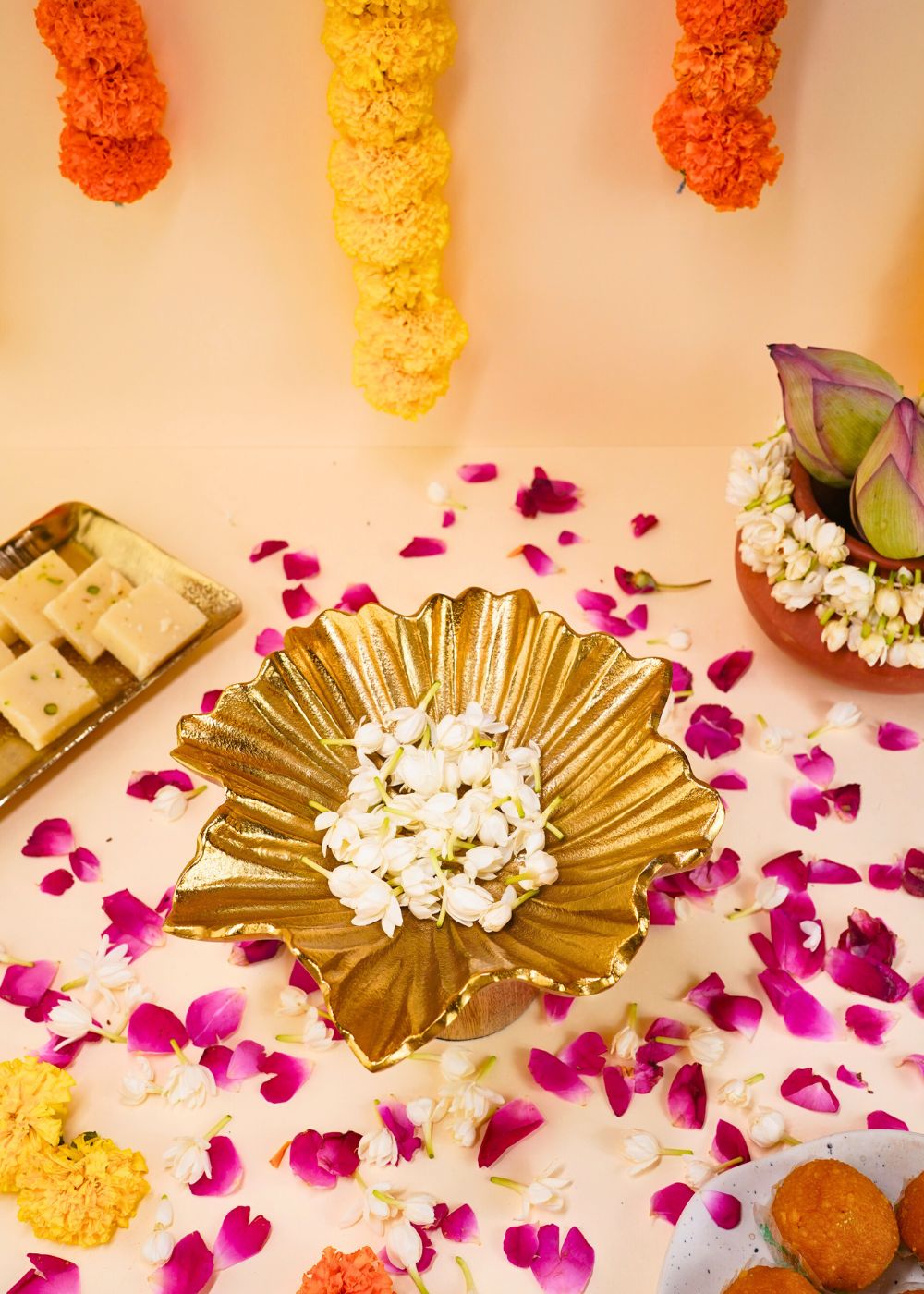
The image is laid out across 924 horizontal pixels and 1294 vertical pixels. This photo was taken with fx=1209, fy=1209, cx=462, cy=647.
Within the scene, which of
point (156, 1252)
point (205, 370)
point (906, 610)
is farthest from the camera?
point (205, 370)

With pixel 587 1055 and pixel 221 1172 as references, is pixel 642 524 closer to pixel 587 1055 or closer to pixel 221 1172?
pixel 587 1055

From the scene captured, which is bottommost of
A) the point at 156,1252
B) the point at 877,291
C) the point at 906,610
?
the point at 156,1252

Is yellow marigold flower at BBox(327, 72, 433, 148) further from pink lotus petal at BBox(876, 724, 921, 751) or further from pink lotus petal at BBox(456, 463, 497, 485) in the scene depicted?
pink lotus petal at BBox(876, 724, 921, 751)

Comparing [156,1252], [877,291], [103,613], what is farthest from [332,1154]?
[877,291]

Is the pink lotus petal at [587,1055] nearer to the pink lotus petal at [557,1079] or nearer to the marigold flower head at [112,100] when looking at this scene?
the pink lotus petal at [557,1079]

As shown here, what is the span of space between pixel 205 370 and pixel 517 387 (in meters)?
0.37

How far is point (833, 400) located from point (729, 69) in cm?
30

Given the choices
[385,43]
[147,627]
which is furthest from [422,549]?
[385,43]

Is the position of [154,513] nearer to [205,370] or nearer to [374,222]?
[205,370]

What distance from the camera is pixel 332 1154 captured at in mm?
932

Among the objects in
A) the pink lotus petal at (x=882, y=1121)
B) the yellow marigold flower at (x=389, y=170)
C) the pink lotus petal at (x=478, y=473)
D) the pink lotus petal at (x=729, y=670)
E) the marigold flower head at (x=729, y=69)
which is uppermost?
the marigold flower head at (x=729, y=69)

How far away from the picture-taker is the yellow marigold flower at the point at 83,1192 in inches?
35.1

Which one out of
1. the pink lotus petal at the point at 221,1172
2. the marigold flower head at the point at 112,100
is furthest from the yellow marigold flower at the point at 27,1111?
the marigold flower head at the point at 112,100

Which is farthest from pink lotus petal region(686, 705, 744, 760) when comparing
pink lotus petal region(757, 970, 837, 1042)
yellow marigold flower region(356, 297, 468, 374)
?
yellow marigold flower region(356, 297, 468, 374)
